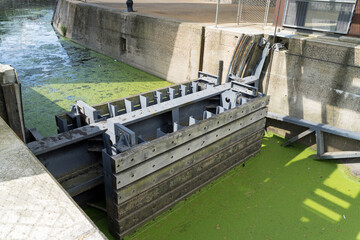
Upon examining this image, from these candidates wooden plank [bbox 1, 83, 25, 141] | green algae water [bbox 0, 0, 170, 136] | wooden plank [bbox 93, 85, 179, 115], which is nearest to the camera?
wooden plank [bbox 1, 83, 25, 141]

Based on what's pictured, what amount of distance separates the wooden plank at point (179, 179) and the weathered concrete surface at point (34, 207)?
64.5 inches

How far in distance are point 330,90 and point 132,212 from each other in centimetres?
465

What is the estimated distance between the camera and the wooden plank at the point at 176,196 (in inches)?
156

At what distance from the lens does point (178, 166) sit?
172 inches

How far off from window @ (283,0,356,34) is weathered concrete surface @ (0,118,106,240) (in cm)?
663

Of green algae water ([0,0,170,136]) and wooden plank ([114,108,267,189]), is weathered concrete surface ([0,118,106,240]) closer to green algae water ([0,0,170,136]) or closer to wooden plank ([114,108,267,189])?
wooden plank ([114,108,267,189])

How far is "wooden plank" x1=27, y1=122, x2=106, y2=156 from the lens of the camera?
12.2 feet

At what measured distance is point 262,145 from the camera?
655cm

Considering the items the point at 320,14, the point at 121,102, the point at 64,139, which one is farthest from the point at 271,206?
the point at 320,14

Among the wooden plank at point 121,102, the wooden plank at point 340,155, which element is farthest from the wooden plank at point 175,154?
the wooden plank at point 340,155

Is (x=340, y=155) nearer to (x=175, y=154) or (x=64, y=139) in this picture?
(x=175, y=154)

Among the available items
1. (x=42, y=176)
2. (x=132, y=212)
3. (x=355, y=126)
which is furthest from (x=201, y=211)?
(x=355, y=126)

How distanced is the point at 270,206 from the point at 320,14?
182 inches

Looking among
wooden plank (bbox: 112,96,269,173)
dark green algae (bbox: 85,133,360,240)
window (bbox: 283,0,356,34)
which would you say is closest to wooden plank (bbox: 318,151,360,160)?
dark green algae (bbox: 85,133,360,240)
